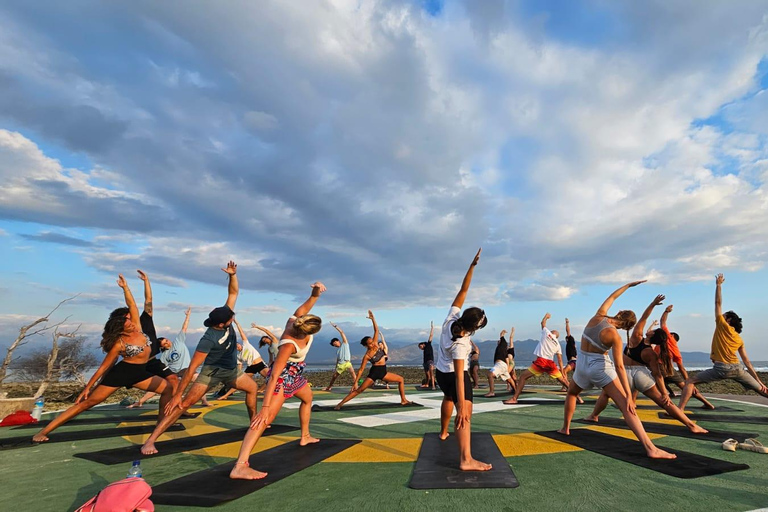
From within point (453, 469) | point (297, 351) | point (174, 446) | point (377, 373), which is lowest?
point (174, 446)

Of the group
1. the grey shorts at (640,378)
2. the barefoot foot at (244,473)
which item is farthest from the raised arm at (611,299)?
the barefoot foot at (244,473)

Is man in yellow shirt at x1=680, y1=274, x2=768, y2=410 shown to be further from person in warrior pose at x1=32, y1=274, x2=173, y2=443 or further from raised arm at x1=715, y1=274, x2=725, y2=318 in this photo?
person in warrior pose at x1=32, y1=274, x2=173, y2=443

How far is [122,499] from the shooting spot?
2662mm

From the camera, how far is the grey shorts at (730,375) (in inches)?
272

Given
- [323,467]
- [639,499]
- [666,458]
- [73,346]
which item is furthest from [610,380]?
[73,346]

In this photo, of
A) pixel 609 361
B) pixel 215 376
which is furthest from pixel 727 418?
pixel 215 376

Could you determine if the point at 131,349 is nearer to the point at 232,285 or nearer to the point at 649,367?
the point at 232,285

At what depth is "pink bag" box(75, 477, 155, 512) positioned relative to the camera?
261cm

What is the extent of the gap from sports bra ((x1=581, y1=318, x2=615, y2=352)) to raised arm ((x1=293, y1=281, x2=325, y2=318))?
149 inches

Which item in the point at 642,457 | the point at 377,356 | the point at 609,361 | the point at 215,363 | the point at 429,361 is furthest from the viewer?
the point at 429,361

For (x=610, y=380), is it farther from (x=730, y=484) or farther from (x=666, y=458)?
(x=730, y=484)

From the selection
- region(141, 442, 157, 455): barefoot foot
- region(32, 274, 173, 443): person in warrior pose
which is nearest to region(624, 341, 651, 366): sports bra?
region(141, 442, 157, 455): barefoot foot

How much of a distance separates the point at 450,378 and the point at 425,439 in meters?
1.63

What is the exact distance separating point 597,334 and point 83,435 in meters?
8.46
